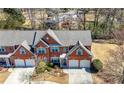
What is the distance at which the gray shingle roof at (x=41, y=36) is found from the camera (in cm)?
2894

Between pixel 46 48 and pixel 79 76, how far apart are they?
561cm

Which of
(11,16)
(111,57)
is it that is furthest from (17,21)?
(111,57)

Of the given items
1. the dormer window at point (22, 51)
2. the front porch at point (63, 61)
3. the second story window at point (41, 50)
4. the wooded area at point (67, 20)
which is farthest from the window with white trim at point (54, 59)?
the wooded area at point (67, 20)

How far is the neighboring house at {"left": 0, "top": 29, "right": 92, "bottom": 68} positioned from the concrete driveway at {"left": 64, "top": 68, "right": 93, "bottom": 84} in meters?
0.99

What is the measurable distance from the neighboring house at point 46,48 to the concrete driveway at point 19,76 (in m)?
1.01

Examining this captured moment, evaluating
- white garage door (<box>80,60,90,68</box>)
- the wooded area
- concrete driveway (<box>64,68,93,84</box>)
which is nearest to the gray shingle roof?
white garage door (<box>80,60,90,68</box>)

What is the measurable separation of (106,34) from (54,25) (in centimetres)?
997

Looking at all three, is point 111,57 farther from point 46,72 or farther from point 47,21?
point 47,21

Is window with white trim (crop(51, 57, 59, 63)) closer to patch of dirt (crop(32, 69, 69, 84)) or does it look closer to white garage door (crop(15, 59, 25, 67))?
patch of dirt (crop(32, 69, 69, 84))

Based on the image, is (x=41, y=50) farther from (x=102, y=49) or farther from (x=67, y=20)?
(x=67, y=20)

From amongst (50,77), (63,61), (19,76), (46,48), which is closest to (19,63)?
(19,76)

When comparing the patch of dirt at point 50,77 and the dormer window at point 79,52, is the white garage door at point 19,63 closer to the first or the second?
the patch of dirt at point 50,77

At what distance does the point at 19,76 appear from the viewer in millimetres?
27328

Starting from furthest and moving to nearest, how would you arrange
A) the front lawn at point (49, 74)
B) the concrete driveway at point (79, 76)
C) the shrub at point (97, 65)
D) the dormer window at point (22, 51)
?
the dormer window at point (22, 51), the shrub at point (97, 65), the front lawn at point (49, 74), the concrete driveway at point (79, 76)
